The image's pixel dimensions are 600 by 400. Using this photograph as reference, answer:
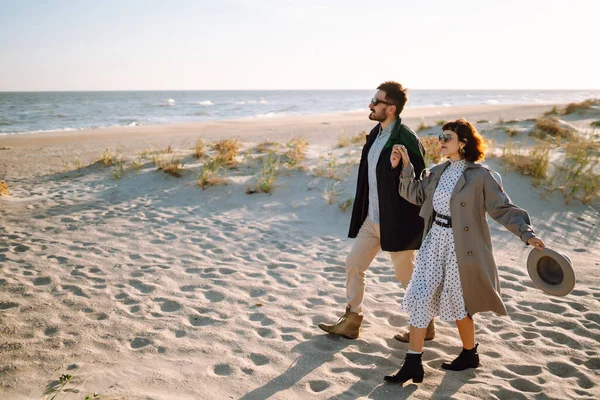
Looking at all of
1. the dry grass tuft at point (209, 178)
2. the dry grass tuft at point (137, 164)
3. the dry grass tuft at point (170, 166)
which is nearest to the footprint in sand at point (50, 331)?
the dry grass tuft at point (209, 178)

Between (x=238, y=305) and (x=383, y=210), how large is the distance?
1.79 m

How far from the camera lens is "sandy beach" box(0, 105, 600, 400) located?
3.27m

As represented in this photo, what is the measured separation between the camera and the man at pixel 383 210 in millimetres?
3602

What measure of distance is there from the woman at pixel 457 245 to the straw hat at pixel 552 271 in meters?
0.26

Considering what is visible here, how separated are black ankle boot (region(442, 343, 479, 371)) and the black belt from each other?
3.18 ft

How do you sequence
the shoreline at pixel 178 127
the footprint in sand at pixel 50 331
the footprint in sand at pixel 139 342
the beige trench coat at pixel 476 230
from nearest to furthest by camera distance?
the beige trench coat at pixel 476 230, the footprint in sand at pixel 139 342, the footprint in sand at pixel 50 331, the shoreline at pixel 178 127

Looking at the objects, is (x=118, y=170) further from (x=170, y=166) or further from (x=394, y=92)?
(x=394, y=92)

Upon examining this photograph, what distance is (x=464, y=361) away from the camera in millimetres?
3426

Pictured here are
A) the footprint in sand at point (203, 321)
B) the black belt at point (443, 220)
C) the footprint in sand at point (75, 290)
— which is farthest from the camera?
the footprint in sand at point (75, 290)

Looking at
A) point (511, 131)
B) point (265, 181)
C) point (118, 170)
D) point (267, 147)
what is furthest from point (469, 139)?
point (511, 131)

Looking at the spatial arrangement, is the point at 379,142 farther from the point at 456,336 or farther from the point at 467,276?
the point at 456,336

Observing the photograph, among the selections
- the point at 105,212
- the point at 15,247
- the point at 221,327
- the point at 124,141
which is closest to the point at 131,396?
the point at 221,327

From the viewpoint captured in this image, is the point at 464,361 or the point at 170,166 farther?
the point at 170,166

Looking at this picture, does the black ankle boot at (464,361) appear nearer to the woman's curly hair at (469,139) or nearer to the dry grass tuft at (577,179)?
the woman's curly hair at (469,139)
